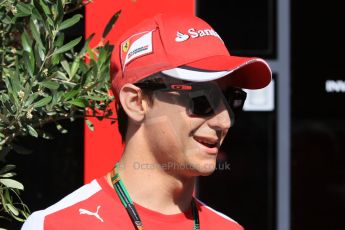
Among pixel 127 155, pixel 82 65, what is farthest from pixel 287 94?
pixel 127 155

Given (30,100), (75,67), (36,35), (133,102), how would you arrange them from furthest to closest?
(75,67) < (36,35) < (30,100) < (133,102)

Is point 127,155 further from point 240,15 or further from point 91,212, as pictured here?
point 240,15

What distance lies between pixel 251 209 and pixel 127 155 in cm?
275

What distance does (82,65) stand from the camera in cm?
301

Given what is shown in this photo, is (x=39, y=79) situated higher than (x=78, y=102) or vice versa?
(x=39, y=79)

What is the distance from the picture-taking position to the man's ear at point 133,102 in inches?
98.9

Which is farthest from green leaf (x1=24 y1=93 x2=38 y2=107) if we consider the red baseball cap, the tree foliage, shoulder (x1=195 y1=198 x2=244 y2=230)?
shoulder (x1=195 y1=198 x2=244 y2=230)

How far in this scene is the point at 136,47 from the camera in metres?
2.52

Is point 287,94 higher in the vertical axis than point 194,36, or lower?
lower

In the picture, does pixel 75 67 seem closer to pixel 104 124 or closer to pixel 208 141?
pixel 208 141

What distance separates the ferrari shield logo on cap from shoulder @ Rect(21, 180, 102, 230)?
1.42ft

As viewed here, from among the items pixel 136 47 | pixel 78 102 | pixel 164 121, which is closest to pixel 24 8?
pixel 78 102

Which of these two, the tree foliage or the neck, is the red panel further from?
the neck

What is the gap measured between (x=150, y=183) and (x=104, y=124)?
1.69m
